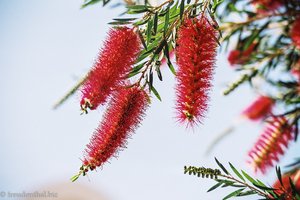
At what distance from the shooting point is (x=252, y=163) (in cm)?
189

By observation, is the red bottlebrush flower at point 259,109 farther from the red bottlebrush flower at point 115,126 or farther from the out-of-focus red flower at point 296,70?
the red bottlebrush flower at point 115,126

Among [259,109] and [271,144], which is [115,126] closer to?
[271,144]

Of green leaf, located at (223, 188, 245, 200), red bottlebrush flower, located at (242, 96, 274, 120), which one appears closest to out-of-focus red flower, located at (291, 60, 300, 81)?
red bottlebrush flower, located at (242, 96, 274, 120)

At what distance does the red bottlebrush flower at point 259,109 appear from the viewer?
214 centimetres

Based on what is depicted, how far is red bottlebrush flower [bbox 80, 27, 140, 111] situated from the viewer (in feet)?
3.10

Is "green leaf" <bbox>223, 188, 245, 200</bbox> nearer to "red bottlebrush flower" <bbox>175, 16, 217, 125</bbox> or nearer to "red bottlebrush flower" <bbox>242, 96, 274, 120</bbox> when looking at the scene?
"red bottlebrush flower" <bbox>175, 16, 217, 125</bbox>

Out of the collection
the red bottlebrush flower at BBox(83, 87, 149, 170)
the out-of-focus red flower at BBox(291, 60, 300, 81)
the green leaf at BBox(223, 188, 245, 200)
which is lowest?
the green leaf at BBox(223, 188, 245, 200)

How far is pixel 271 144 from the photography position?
1869mm

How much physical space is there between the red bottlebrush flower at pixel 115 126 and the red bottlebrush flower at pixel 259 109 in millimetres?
1278

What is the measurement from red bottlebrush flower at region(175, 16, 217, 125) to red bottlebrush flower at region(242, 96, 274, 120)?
1.24 m

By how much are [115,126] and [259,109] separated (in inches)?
55.2

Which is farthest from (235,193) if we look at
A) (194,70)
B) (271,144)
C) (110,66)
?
(271,144)

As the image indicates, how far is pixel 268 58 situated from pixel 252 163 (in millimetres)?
683

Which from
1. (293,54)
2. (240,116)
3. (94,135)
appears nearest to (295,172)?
(240,116)
